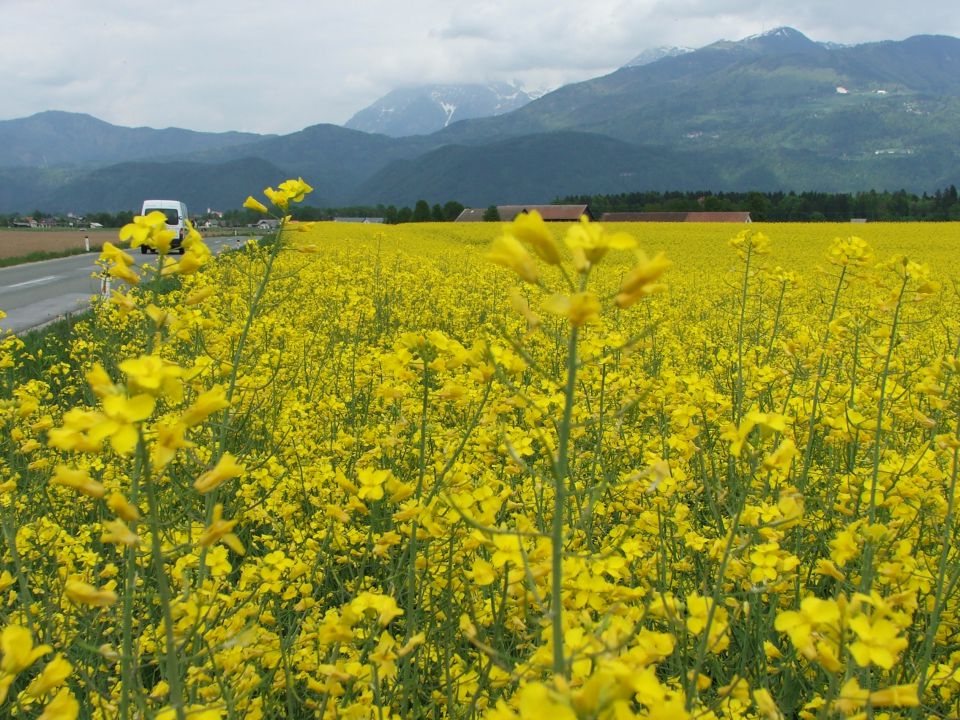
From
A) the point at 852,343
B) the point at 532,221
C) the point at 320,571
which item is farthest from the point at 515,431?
the point at 532,221

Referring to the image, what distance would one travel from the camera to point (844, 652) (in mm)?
1562

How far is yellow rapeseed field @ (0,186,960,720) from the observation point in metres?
1.25

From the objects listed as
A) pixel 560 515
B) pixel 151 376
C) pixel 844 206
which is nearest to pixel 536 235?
pixel 560 515

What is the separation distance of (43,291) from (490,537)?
16832 mm

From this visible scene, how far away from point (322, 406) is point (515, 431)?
4.24ft

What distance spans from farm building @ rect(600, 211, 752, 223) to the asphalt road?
4086 cm

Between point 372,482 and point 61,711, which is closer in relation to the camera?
point 61,711

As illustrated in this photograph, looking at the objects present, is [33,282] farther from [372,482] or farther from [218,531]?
[218,531]

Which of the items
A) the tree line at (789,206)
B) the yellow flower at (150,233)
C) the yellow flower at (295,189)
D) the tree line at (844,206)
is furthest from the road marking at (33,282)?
the tree line at (844,206)

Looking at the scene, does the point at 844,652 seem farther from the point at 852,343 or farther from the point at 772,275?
the point at 772,275

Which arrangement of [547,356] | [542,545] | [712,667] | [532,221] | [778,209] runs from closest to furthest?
[532,221] → [542,545] → [712,667] → [547,356] → [778,209]

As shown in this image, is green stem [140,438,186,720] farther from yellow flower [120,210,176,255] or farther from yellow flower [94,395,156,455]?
yellow flower [120,210,176,255]

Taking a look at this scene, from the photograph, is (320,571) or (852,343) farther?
(852,343)

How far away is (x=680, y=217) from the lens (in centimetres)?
5997
